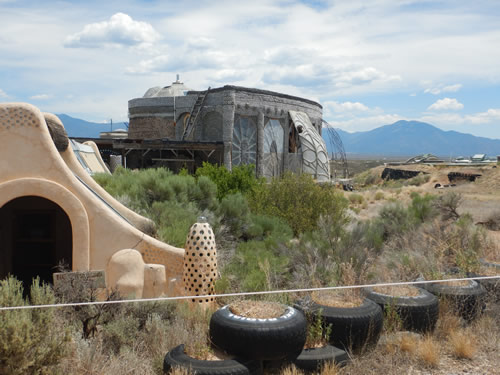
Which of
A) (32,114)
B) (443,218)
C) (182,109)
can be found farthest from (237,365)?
(182,109)

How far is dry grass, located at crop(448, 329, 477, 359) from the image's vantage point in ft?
19.2

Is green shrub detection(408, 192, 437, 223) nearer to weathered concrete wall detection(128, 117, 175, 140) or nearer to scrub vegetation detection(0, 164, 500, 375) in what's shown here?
scrub vegetation detection(0, 164, 500, 375)

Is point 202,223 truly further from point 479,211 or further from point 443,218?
point 479,211

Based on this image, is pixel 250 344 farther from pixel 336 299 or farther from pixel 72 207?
pixel 72 207

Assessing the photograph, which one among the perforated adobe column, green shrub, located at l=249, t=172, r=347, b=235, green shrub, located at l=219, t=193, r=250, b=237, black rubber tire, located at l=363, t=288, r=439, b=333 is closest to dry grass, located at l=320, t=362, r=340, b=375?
black rubber tire, located at l=363, t=288, r=439, b=333

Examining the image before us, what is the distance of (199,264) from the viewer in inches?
269

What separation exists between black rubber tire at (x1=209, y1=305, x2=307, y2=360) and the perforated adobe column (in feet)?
5.51

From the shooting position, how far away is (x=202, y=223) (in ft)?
22.7

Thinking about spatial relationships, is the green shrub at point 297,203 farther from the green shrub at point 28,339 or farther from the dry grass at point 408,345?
the green shrub at point 28,339

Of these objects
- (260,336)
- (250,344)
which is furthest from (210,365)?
(260,336)

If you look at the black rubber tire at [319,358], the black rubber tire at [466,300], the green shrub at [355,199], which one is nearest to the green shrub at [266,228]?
the black rubber tire at [466,300]

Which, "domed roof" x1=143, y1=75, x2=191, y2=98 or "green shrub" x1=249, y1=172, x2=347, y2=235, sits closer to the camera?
"green shrub" x1=249, y1=172, x2=347, y2=235

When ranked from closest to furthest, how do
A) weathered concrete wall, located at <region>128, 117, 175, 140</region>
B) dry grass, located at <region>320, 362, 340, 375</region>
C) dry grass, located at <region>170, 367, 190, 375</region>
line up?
1. dry grass, located at <region>170, 367, 190, 375</region>
2. dry grass, located at <region>320, 362, 340, 375</region>
3. weathered concrete wall, located at <region>128, 117, 175, 140</region>

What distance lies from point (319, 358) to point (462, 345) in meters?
1.99
